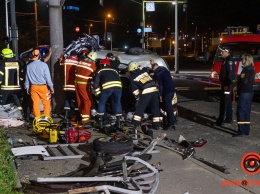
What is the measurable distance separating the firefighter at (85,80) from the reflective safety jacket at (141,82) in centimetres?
135

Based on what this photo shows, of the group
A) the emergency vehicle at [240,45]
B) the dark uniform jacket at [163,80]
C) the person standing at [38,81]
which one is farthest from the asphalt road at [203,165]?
the emergency vehicle at [240,45]

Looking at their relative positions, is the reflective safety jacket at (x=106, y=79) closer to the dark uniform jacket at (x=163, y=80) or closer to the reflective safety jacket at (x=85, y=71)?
the reflective safety jacket at (x=85, y=71)

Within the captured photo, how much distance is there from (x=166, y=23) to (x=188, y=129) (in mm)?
67539

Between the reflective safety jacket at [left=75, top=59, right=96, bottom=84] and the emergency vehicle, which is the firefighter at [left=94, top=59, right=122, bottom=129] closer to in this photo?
the reflective safety jacket at [left=75, top=59, right=96, bottom=84]

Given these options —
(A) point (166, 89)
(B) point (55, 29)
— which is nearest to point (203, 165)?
(A) point (166, 89)

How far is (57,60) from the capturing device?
11359mm

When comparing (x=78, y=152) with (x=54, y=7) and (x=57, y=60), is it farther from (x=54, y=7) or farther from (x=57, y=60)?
(x=54, y=7)

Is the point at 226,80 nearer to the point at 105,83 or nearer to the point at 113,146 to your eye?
the point at 105,83

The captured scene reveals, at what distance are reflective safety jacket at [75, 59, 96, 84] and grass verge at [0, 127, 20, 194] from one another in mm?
3004

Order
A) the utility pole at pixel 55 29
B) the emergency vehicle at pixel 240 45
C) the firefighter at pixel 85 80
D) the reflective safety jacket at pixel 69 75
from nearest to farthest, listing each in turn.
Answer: the firefighter at pixel 85 80
the reflective safety jacket at pixel 69 75
the utility pole at pixel 55 29
the emergency vehicle at pixel 240 45

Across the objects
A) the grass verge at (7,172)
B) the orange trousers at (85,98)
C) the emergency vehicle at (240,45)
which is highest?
the emergency vehicle at (240,45)

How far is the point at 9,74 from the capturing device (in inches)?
412

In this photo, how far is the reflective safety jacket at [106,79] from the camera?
970 centimetres

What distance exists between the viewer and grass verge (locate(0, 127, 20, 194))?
5152 mm
